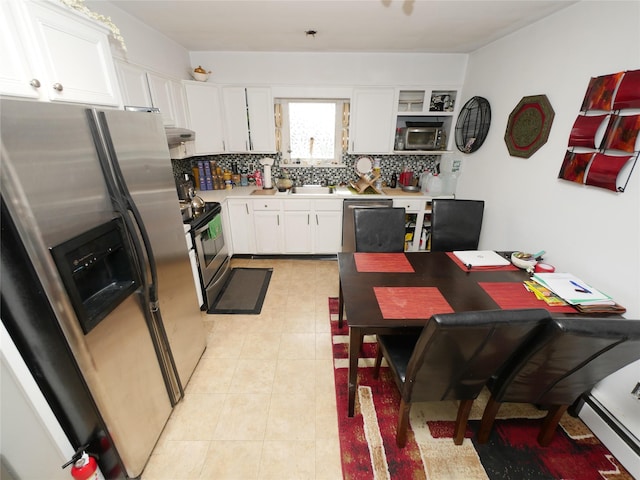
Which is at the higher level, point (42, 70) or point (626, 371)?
point (42, 70)

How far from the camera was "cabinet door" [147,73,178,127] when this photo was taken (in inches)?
93.1

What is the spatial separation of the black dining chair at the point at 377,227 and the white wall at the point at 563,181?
1.07 metres

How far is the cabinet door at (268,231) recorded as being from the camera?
3.39 metres

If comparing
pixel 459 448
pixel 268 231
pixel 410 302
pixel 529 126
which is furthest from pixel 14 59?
pixel 529 126

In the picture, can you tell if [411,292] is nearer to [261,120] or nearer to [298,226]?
[298,226]

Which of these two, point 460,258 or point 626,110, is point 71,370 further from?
point 626,110

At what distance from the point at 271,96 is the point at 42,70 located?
240cm

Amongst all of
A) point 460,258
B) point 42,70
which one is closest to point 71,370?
point 42,70

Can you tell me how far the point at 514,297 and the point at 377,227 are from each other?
1051 mm

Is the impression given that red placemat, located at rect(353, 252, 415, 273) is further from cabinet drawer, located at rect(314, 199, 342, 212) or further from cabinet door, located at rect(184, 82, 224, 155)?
cabinet door, located at rect(184, 82, 224, 155)

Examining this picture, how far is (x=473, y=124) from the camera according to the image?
118 inches

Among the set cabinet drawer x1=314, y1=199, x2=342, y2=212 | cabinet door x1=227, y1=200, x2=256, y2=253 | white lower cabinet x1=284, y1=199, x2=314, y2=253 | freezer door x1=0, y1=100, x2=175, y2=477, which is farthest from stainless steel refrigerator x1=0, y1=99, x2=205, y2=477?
cabinet drawer x1=314, y1=199, x2=342, y2=212

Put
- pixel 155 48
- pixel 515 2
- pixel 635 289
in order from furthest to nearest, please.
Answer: pixel 155 48
pixel 515 2
pixel 635 289

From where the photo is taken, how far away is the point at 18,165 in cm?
81
